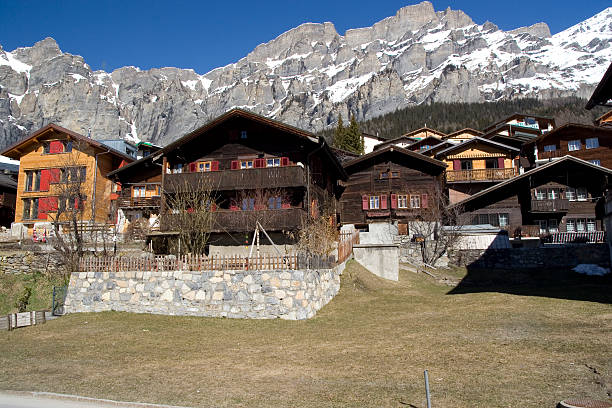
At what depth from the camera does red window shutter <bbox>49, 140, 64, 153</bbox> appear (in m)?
45.2

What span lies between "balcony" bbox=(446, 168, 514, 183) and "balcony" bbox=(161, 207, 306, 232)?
24384 mm

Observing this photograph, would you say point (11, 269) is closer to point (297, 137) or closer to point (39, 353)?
point (39, 353)

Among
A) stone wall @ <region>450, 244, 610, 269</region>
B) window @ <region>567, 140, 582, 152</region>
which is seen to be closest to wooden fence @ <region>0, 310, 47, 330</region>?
stone wall @ <region>450, 244, 610, 269</region>

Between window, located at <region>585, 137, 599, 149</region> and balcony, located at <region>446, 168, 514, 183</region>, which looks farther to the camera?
window, located at <region>585, 137, 599, 149</region>

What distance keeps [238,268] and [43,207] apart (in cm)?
3314

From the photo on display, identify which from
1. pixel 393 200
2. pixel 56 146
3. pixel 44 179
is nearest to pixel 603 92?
pixel 393 200

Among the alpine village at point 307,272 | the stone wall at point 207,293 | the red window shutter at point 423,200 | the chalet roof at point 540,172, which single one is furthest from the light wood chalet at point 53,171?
the chalet roof at point 540,172

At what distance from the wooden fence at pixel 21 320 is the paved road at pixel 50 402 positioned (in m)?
9.18

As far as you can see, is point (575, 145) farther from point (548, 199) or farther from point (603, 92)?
point (603, 92)

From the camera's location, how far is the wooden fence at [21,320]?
18172mm

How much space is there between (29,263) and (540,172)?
3935cm

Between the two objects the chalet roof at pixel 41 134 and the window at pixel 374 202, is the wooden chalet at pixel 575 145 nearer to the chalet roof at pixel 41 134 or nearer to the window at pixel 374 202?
the window at pixel 374 202

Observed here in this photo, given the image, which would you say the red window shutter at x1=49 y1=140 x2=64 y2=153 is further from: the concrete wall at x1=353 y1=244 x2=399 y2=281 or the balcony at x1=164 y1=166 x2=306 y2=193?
the concrete wall at x1=353 y1=244 x2=399 y2=281

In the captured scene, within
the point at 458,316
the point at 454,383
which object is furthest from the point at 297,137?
the point at 454,383
